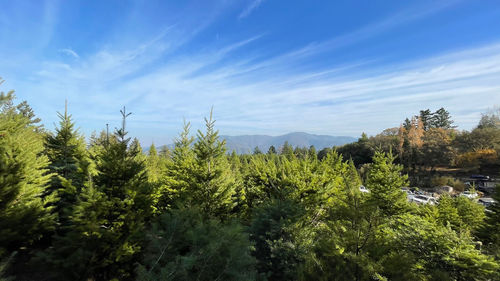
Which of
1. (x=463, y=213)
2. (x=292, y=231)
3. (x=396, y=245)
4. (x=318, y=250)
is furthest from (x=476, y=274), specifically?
(x=463, y=213)

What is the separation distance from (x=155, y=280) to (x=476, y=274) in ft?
24.3

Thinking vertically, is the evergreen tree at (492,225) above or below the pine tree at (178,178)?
below

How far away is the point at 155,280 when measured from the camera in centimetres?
326

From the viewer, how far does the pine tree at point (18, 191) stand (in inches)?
259

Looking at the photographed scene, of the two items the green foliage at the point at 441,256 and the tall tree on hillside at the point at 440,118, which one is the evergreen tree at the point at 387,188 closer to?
the green foliage at the point at 441,256

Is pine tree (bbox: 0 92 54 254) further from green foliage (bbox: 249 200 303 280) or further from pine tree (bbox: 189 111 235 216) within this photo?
green foliage (bbox: 249 200 303 280)

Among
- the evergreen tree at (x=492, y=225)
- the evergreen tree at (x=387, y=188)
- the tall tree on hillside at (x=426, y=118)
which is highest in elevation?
the tall tree on hillside at (x=426, y=118)

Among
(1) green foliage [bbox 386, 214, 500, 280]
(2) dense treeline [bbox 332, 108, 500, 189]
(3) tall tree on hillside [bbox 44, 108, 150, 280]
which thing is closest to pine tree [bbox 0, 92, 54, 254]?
(3) tall tree on hillside [bbox 44, 108, 150, 280]

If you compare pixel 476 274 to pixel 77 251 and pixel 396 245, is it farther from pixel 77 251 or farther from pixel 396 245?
pixel 77 251

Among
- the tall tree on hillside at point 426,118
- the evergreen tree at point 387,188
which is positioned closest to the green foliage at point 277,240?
the evergreen tree at point 387,188

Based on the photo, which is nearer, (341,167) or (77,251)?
(77,251)

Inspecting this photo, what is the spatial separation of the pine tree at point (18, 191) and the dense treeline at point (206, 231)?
0.14 ft

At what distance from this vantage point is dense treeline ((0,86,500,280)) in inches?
184

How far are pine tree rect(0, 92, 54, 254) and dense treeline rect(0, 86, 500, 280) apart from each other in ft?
0.14
